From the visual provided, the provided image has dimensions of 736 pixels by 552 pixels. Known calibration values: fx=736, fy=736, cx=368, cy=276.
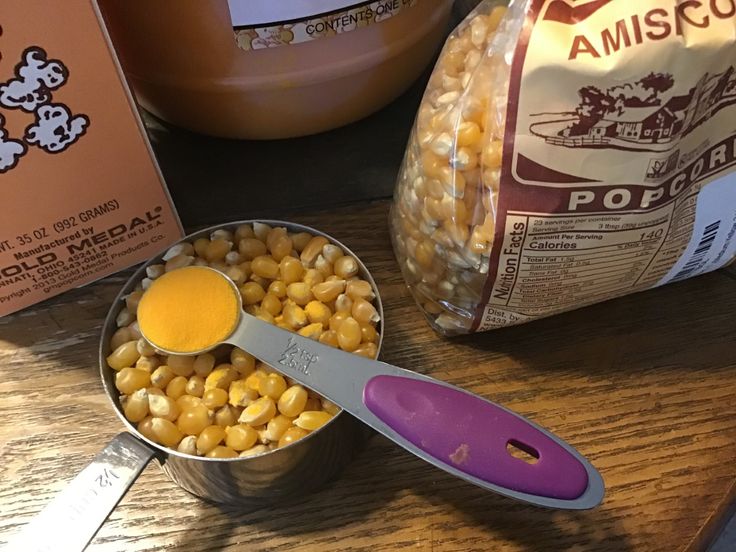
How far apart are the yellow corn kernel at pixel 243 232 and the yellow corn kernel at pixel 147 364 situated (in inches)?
4.2

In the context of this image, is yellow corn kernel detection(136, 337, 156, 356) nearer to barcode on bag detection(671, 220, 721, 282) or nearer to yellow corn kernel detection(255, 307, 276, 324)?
yellow corn kernel detection(255, 307, 276, 324)

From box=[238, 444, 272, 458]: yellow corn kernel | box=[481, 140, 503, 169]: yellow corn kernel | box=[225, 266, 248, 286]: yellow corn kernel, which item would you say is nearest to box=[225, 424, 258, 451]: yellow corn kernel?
box=[238, 444, 272, 458]: yellow corn kernel

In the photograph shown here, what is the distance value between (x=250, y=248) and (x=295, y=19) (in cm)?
16

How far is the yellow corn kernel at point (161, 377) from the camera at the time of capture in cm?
45

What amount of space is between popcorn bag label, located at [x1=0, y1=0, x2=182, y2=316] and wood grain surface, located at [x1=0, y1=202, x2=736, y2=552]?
0.03m

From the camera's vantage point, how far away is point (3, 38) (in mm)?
391

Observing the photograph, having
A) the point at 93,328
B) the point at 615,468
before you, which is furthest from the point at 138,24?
the point at 615,468

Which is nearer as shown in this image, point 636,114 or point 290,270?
point 636,114

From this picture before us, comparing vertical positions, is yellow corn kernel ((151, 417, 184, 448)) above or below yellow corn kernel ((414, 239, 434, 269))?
below

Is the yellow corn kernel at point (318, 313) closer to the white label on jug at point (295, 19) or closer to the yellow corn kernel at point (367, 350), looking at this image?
the yellow corn kernel at point (367, 350)

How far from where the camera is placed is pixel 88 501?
397 mm

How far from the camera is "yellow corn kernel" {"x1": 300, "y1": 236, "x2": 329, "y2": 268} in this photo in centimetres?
51

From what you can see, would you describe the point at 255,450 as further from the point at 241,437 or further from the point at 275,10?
the point at 275,10

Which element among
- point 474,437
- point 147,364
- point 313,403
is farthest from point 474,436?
point 147,364
